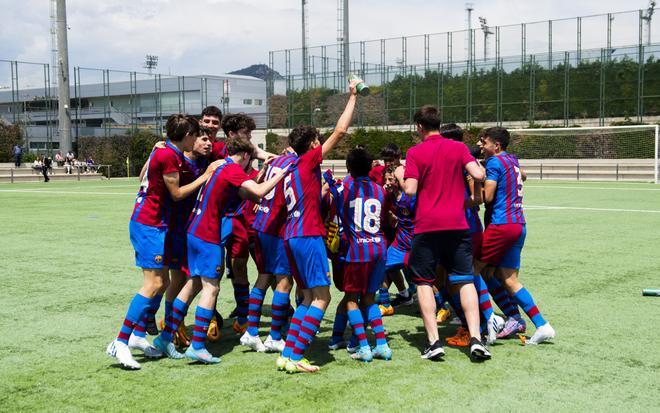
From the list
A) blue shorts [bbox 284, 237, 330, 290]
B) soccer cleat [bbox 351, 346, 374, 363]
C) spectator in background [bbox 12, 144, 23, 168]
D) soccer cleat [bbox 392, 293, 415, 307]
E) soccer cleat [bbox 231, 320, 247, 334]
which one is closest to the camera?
blue shorts [bbox 284, 237, 330, 290]

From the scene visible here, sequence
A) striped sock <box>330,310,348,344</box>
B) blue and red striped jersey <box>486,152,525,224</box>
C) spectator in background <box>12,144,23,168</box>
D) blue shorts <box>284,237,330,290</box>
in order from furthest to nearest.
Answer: spectator in background <box>12,144,23,168</box>, blue and red striped jersey <box>486,152,525,224</box>, striped sock <box>330,310,348,344</box>, blue shorts <box>284,237,330,290</box>

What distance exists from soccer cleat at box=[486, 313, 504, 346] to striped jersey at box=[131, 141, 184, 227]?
3.02 meters

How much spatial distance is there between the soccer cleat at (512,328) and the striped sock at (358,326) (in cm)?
149

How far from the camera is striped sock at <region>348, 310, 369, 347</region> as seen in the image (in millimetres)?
5648

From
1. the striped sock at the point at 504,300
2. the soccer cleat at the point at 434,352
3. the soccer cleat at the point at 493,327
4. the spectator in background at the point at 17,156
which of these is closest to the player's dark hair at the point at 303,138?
the soccer cleat at the point at 434,352

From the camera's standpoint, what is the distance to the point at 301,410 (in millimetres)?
4469

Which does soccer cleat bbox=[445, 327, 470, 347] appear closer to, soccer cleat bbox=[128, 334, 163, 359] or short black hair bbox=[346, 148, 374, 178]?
short black hair bbox=[346, 148, 374, 178]

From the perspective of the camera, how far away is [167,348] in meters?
5.75

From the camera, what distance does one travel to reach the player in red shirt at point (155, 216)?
553 centimetres

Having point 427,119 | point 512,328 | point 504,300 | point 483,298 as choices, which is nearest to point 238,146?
point 427,119

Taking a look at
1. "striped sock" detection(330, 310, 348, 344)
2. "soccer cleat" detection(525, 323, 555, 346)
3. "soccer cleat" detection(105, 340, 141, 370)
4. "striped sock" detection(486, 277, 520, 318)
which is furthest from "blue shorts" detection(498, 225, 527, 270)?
"soccer cleat" detection(105, 340, 141, 370)

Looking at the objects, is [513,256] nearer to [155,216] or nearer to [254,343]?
[254,343]

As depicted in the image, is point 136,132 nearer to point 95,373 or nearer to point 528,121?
point 528,121

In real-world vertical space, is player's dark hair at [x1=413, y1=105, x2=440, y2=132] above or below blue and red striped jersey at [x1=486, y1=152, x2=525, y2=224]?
above
